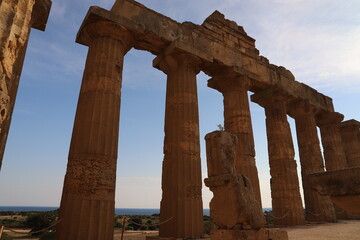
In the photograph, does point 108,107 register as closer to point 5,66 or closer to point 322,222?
point 5,66

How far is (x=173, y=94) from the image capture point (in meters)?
12.5

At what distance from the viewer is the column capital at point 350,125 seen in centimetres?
2372

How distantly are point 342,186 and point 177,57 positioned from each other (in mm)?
10204

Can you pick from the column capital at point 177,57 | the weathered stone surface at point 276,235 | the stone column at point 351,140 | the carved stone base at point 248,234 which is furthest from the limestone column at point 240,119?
the stone column at point 351,140

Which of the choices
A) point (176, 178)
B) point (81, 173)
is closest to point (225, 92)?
point (176, 178)

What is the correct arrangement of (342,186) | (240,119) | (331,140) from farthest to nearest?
1. (331,140)
2. (240,119)
3. (342,186)

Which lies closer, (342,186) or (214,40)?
(342,186)

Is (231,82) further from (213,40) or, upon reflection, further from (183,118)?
(183,118)

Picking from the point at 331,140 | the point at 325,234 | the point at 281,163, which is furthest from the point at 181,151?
the point at 331,140

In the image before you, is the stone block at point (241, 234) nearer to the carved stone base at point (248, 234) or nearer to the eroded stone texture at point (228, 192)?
the carved stone base at point (248, 234)

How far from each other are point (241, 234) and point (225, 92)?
9738mm

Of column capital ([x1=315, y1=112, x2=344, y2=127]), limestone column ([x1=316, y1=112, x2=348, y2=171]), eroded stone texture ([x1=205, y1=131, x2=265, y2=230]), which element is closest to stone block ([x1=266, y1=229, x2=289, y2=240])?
eroded stone texture ([x1=205, y1=131, x2=265, y2=230])

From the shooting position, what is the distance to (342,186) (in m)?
3.84

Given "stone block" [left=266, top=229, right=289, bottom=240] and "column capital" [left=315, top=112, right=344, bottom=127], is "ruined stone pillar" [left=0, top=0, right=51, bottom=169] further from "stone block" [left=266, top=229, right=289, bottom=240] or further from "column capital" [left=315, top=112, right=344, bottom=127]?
"column capital" [left=315, top=112, right=344, bottom=127]
